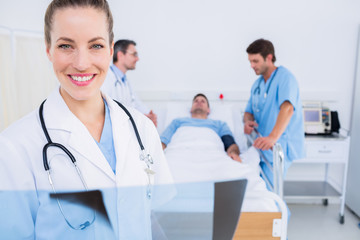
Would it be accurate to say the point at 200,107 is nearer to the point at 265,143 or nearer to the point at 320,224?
the point at 265,143

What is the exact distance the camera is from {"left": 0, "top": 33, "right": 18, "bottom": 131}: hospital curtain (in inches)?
70.9

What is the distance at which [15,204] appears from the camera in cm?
52

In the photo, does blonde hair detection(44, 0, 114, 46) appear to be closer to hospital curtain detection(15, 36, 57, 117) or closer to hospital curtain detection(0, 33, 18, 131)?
hospital curtain detection(0, 33, 18, 131)

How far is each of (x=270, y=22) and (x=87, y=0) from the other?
203cm

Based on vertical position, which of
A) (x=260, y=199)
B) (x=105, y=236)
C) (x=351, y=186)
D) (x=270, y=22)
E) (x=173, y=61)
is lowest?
(x=351, y=186)

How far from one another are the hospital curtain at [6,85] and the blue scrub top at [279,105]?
1721 mm

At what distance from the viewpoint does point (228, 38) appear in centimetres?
235

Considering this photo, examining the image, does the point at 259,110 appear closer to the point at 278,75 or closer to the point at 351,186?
the point at 278,75

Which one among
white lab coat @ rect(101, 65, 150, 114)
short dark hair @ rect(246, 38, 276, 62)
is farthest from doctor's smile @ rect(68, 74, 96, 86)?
short dark hair @ rect(246, 38, 276, 62)

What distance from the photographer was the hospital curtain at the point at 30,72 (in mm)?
1958

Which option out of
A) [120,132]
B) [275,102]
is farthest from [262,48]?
[120,132]

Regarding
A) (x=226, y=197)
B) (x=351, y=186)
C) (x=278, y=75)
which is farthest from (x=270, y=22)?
(x=226, y=197)

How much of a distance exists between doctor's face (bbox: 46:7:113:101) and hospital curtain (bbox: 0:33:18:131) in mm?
1454

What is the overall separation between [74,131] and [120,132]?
0.12 metres
